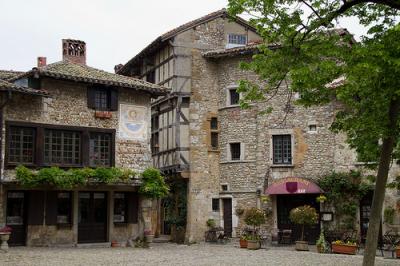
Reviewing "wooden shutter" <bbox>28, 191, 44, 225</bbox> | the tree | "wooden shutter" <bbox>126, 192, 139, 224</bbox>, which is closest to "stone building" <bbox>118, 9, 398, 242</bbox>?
"wooden shutter" <bbox>126, 192, 139, 224</bbox>

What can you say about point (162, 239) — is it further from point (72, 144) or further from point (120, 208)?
point (72, 144)

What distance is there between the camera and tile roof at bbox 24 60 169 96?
845 inches

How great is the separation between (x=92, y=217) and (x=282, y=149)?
9.95 metres

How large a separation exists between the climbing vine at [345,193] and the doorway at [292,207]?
104 cm

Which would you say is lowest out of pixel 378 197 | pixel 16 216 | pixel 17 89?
pixel 16 216

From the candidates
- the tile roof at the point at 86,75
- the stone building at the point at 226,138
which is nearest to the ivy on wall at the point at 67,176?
the tile roof at the point at 86,75

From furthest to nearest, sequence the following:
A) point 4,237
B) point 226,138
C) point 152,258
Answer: point 226,138 → point 4,237 → point 152,258

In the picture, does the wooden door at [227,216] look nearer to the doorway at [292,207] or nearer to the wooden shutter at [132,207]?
the doorway at [292,207]

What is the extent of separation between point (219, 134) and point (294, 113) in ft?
13.6

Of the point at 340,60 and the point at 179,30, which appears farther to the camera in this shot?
the point at 179,30

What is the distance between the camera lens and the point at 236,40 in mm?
30062

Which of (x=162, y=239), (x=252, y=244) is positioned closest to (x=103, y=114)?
(x=252, y=244)

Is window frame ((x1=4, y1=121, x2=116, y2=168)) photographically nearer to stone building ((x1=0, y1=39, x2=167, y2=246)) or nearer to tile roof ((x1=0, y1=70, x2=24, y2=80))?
stone building ((x1=0, y1=39, x2=167, y2=246))

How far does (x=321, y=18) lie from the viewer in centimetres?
1199
